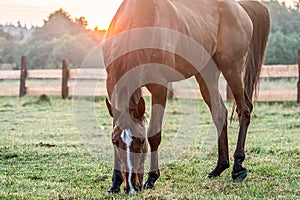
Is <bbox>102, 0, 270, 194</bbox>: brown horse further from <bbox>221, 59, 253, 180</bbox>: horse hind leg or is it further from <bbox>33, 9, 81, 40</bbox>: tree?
<bbox>33, 9, 81, 40</bbox>: tree

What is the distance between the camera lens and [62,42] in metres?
25.3

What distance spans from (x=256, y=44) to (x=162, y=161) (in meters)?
1.68

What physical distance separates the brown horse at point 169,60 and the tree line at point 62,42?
17.1 meters

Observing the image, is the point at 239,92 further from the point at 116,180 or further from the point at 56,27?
the point at 56,27

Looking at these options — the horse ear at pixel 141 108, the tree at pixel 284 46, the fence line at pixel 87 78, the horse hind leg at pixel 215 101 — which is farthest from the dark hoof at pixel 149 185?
the tree at pixel 284 46

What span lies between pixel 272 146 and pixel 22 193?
3.74 m

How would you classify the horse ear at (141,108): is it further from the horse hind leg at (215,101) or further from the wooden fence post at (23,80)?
the wooden fence post at (23,80)

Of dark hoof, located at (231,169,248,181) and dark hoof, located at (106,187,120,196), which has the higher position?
dark hoof, located at (106,187,120,196)

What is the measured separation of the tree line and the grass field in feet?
45.8

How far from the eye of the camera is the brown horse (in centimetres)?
358

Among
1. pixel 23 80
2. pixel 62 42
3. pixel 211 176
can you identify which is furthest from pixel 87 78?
pixel 211 176

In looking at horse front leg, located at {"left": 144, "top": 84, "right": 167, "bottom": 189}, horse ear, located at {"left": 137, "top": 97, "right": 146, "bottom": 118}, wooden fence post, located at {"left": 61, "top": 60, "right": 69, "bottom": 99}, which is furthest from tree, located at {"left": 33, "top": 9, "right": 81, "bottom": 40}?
horse ear, located at {"left": 137, "top": 97, "right": 146, "bottom": 118}

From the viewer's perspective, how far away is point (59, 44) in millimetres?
25281

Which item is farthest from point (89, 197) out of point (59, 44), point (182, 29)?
point (59, 44)
